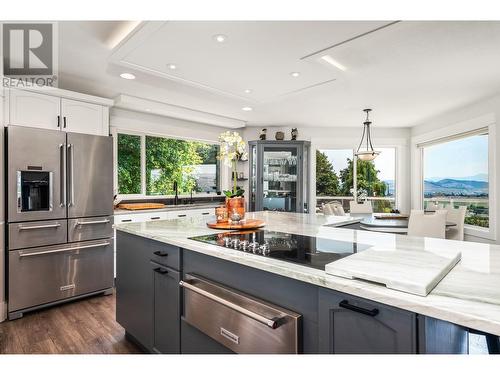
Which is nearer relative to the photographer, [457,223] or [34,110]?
[34,110]

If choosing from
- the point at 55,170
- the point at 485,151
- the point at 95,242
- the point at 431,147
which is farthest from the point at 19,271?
the point at 431,147

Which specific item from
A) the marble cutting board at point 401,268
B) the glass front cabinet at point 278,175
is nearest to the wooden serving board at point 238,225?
the marble cutting board at point 401,268

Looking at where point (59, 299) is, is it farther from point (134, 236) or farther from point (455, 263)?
point (455, 263)

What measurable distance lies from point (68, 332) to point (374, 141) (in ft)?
18.4

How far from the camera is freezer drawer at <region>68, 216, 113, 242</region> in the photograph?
9.83ft

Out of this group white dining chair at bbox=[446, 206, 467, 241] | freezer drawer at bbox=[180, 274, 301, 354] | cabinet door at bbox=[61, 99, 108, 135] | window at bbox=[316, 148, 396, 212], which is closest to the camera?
freezer drawer at bbox=[180, 274, 301, 354]

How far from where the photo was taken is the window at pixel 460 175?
4.30m

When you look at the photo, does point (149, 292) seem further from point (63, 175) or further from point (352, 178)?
point (352, 178)

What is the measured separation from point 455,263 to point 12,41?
124 inches

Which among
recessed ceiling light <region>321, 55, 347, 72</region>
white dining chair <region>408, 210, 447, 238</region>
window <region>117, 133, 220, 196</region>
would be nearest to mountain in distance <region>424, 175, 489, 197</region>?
white dining chair <region>408, 210, 447, 238</region>

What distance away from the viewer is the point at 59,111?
120 inches

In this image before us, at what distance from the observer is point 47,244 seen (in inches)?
111

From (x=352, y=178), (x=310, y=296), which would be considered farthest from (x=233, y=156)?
(x=352, y=178)

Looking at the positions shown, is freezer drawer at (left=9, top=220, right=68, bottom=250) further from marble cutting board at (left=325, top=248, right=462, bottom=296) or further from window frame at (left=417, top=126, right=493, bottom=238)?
window frame at (left=417, top=126, right=493, bottom=238)
